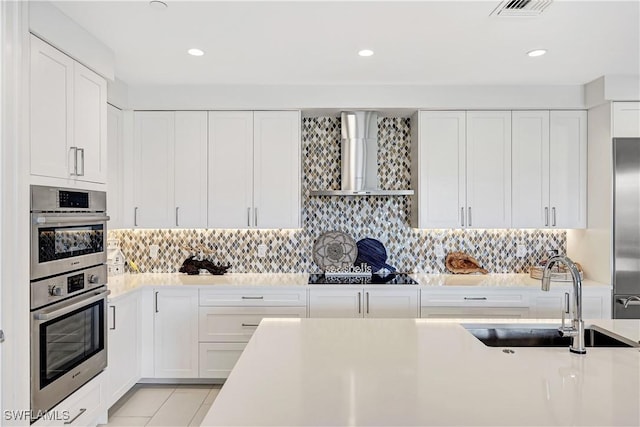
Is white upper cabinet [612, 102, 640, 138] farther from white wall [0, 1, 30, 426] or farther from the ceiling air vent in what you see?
white wall [0, 1, 30, 426]

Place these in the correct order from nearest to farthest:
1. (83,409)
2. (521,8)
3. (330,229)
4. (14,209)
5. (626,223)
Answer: (14,209) → (521,8) → (83,409) → (626,223) → (330,229)

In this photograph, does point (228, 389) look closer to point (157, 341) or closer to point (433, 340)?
point (433, 340)

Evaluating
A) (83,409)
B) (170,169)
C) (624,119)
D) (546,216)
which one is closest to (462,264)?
(546,216)

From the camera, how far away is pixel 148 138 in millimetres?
3793

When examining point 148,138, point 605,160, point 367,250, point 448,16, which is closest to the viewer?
point 448,16

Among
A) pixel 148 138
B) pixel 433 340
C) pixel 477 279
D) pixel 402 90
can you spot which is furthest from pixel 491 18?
pixel 148 138

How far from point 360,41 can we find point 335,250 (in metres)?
1.90

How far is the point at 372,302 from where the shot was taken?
11.5 feet

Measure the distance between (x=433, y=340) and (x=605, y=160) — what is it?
2.61 meters

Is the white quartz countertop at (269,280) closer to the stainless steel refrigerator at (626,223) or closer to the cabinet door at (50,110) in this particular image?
the stainless steel refrigerator at (626,223)

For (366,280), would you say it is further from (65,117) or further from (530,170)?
(65,117)

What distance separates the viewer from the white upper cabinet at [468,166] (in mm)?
3781

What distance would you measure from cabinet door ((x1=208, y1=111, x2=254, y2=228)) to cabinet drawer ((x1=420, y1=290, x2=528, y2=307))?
164 cm

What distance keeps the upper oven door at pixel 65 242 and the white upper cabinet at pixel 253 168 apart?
1.19m
